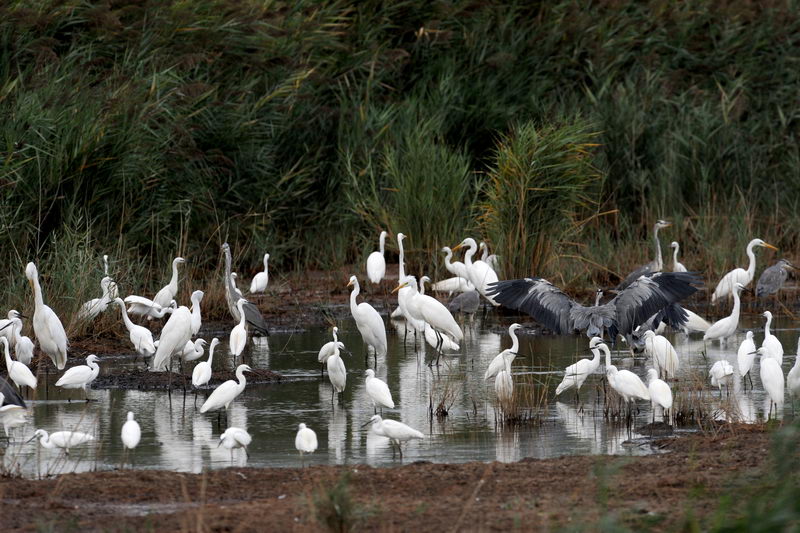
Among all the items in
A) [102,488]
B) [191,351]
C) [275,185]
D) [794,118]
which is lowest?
[102,488]

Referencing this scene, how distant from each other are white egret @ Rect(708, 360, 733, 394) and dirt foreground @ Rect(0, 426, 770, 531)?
7.07ft

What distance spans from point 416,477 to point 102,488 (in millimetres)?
1654

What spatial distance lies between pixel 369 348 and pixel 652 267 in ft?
14.3

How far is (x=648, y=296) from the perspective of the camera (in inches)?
445

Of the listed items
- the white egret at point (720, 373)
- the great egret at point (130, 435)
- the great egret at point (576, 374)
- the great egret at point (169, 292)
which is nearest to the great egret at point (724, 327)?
the white egret at point (720, 373)

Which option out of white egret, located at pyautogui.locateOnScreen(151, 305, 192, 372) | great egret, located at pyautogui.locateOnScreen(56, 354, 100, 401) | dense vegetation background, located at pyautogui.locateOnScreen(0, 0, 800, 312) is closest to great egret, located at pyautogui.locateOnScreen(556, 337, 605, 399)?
white egret, located at pyautogui.locateOnScreen(151, 305, 192, 372)

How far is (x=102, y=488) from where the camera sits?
659 centimetres

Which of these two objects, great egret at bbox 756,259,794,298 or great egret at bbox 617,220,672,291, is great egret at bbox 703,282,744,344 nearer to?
great egret at bbox 617,220,672,291

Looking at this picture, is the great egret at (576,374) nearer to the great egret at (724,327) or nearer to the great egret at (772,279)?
the great egret at (724,327)

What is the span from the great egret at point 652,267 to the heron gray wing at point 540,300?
248 cm

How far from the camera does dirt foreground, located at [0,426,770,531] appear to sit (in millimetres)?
5590

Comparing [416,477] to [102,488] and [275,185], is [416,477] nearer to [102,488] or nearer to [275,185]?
[102,488]

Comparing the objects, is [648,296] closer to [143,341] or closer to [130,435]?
[143,341]

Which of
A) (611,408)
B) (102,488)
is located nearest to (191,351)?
(611,408)
